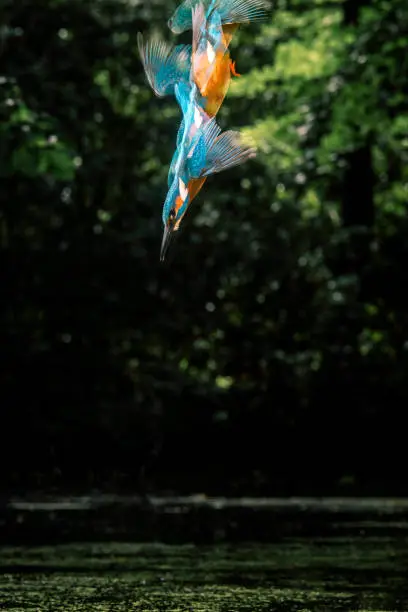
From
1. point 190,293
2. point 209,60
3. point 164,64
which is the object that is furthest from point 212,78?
point 190,293

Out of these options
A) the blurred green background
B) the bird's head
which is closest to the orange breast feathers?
the bird's head

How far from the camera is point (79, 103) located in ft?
92.6

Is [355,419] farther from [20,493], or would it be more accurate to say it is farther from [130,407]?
[20,493]

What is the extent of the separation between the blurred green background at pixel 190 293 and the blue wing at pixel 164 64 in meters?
14.4

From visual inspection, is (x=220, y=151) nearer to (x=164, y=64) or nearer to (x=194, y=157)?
(x=194, y=157)

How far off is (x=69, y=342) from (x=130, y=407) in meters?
1.68

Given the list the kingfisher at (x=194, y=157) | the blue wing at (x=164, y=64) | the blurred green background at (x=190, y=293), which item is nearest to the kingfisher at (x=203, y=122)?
the kingfisher at (x=194, y=157)

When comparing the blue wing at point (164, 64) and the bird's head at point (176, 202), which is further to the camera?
the blue wing at point (164, 64)

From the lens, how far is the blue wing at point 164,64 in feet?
33.2

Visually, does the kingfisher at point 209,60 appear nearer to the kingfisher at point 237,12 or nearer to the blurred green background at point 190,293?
the kingfisher at point 237,12

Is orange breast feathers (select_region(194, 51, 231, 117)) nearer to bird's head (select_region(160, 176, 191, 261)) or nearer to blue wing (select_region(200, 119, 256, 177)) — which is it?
blue wing (select_region(200, 119, 256, 177))

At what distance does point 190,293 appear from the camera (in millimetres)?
29734

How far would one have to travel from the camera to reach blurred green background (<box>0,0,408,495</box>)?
27406 mm

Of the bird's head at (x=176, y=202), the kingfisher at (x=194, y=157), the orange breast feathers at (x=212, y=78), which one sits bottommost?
the bird's head at (x=176, y=202)
